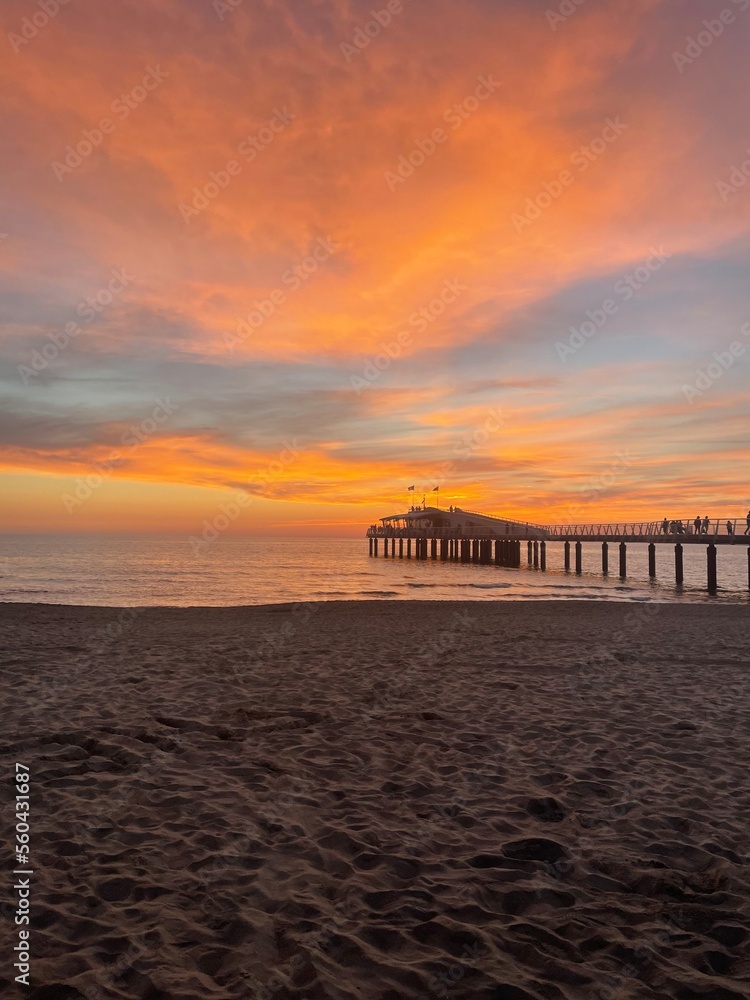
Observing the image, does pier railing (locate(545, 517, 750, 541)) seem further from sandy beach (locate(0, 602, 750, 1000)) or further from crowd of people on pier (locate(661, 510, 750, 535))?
sandy beach (locate(0, 602, 750, 1000))

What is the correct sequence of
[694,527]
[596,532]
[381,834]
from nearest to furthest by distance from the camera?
[381,834] → [694,527] → [596,532]

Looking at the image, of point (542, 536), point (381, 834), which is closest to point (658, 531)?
point (542, 536)

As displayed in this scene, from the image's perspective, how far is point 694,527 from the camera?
4322 cm

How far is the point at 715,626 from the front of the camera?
19.0 metres

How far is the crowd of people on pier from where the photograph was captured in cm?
3959

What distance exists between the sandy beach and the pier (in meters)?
31.5

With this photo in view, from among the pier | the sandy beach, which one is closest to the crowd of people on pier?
the pier

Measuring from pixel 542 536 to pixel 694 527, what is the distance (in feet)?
64.8

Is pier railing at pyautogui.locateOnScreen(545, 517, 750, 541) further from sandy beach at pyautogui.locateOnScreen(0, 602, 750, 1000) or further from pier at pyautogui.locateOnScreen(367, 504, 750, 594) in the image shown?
sandy beach at pyautogui.locateOnScreen(0, 602, 750, 1000)

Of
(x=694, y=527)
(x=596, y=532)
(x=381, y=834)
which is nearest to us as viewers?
(x=381, y=834)

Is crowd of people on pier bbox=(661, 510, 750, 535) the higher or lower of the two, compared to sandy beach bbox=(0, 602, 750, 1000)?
higher

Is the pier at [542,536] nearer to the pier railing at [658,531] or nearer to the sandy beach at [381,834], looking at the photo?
the pier railing at [658,531]

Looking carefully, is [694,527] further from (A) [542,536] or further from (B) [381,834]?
(B) [381,834]

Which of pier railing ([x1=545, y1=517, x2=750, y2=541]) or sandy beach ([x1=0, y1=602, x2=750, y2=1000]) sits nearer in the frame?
sandy beach ([x1=0, y1=602, x2=750, y2=1000])
